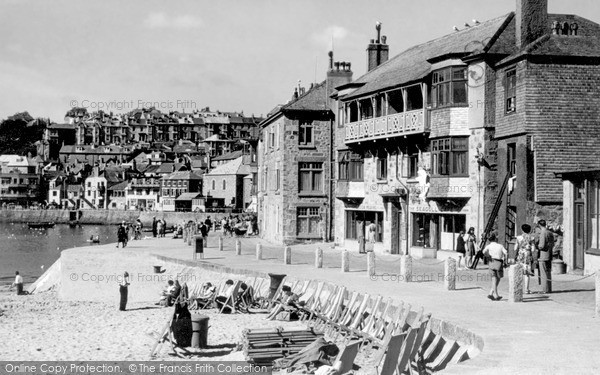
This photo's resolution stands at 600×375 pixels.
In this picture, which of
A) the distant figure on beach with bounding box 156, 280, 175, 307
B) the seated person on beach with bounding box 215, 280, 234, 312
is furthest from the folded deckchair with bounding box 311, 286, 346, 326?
the distant figure on beach with bounding box 156, 280, 175, 307

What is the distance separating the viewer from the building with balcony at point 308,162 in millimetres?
48562

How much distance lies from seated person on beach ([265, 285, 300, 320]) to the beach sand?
16.8 inches

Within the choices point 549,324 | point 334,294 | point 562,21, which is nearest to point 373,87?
point 562,21

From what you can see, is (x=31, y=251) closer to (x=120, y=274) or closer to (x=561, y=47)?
(x=120, y=274)

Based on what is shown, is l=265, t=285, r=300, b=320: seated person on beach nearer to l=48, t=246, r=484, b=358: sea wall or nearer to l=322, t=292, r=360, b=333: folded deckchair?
l=322, t=292, r=360, b=333: folded deckchair

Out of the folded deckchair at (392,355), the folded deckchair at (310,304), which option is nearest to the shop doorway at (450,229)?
the folded deckchair at (310,304)

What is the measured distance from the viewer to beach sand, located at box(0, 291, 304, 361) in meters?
19.1

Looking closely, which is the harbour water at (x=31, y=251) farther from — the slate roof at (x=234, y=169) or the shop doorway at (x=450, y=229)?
the shop doorway at (x=450, y=229)

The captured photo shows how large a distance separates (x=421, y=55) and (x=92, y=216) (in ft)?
418

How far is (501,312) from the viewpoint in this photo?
17.8m

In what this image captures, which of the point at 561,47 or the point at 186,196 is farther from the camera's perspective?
the point at 186,196

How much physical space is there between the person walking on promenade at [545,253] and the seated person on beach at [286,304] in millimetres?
7077

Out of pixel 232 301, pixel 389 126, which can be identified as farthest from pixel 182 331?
pixel 389 126

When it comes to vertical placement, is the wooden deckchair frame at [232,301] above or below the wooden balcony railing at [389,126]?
below
